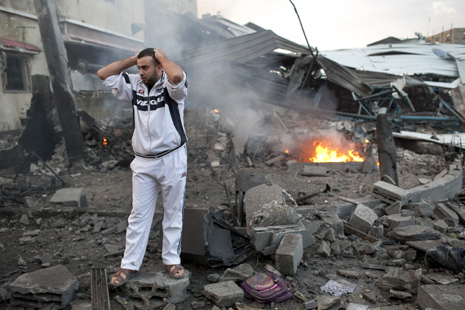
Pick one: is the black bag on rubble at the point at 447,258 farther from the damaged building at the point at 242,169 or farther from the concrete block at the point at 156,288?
the concrete block at the point at 156,288

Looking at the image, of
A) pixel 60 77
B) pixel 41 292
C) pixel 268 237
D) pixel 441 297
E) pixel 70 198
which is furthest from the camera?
pixel 60 77

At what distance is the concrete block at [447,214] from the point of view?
5.41 meters

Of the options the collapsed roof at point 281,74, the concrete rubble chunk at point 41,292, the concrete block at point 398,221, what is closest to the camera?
the concrete rubble chunk at point 41,292

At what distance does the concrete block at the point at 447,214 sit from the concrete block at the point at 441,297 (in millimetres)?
2551

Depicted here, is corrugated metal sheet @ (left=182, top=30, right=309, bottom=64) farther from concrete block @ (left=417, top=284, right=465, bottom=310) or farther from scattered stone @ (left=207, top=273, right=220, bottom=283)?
concrete block @ (left=417, top=284, right=465, bottom=310)

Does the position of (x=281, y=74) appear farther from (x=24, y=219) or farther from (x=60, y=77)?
(x=24, y=219)

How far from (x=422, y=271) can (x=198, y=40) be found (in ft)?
47.6

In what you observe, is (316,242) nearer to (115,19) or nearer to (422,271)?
(422,271)

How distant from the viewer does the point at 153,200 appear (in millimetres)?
3406

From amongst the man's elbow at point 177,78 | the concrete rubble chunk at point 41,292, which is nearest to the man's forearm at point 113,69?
the man's elbow at point 177,78

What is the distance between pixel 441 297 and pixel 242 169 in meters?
6.11

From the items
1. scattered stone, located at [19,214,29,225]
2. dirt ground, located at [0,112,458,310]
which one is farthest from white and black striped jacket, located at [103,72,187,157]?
scattered stone, located at [19,214,29,225]

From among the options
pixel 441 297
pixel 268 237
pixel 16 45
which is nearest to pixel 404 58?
pixel 268 237

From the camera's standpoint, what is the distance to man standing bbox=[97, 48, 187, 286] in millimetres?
3170
